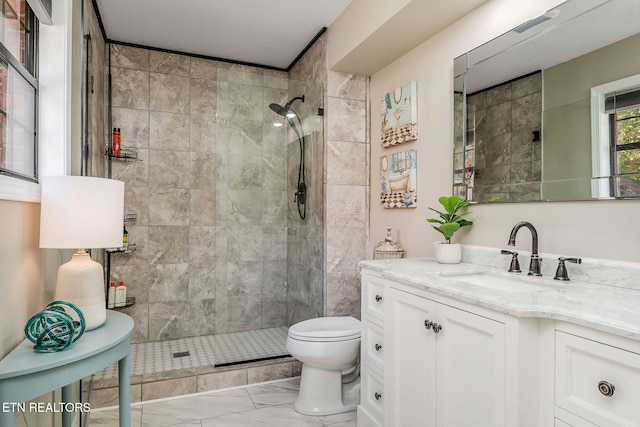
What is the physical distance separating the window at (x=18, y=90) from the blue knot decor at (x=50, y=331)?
51 cm

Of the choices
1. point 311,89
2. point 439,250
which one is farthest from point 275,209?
point 439,250

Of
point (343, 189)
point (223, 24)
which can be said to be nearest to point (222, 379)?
point (343, 189)

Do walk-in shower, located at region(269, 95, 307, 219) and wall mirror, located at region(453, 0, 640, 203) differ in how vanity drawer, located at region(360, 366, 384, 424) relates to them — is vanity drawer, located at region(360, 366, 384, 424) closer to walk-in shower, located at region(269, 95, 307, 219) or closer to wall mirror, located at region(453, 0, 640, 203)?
wall mirror, located at region(453, 0, 640, 203)

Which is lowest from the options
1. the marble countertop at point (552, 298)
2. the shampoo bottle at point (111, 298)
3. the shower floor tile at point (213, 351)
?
the shower floor tile at point (213, 351)

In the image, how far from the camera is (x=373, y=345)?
1.98 m

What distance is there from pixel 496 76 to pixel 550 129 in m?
0.45

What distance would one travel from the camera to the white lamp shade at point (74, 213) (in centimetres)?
A: 135

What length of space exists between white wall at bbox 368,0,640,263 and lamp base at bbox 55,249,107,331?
180cm

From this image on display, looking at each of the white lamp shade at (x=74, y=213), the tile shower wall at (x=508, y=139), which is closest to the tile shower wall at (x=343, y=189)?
the tile shower wall at (x=508, y=139)

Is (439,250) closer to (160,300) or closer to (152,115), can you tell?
(160,300)

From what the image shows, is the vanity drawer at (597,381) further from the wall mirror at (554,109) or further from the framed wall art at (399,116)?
the framed wall art at (399,116)

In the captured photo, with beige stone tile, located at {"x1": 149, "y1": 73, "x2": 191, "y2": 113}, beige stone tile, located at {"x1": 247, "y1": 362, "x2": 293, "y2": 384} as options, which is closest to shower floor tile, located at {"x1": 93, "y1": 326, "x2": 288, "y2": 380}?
beige stone tile, located at {"x1": 247, "y1": 362, "x2": 293, "y2": 384}

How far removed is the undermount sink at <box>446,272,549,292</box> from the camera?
61.9 inches

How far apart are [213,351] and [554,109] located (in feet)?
9.16
